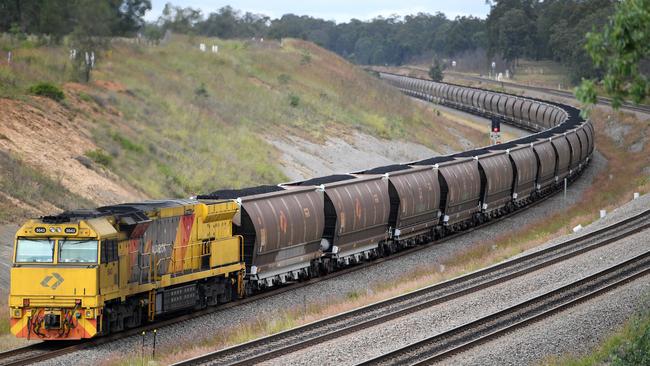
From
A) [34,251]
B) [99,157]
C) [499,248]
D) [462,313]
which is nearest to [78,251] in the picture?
[34,251]

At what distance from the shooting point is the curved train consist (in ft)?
70.8

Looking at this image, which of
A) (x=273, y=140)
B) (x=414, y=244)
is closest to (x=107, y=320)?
(x=414, y=244)

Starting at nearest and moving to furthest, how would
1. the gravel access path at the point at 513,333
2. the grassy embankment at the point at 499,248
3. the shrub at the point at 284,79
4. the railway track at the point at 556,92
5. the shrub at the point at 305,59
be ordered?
the gravel access path at the point at 513,333, the grassy embankment at the point at 499,248, the railway track at the point at 556,92, the shrub at the point at 284,79, the shrub at the point at 305,59

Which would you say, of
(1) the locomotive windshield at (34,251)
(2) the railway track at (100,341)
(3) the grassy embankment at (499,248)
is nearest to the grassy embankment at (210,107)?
(3) the grassy embankment at (499,248)

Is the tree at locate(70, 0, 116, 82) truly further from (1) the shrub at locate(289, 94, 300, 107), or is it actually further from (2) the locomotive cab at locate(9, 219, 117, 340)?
(2) the locomotive cab at locate(9, 219, 117, 340)

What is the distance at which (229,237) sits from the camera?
27.5m

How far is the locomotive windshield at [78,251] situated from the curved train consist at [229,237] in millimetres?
22

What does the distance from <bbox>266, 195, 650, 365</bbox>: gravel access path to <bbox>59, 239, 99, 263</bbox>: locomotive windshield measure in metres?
4.96

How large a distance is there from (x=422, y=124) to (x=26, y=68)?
4473cm

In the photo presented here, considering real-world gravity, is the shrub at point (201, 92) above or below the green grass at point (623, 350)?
below

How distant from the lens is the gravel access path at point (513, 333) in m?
20.0

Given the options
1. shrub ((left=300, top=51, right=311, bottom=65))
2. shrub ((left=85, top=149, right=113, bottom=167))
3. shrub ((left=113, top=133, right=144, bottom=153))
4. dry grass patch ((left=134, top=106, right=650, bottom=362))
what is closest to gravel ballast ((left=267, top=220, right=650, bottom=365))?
dry grass patch ((left=134, top=106, right=650, bottom=362))

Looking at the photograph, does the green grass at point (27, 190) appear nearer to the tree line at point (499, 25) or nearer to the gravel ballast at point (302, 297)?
the gravel ballast at point (302, 297)

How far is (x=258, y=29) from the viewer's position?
519 ft
